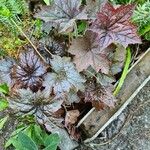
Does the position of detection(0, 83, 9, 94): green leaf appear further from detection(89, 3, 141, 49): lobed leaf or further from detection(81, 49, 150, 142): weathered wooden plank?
detection(89, 3, 141, 49): lobed leaf

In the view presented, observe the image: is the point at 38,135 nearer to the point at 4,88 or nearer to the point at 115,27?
the point at 4,88

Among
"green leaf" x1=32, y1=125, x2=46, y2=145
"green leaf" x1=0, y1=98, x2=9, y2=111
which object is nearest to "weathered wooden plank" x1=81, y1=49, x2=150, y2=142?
"green leaf" x1=32, y1=125, x2=46, y2=145

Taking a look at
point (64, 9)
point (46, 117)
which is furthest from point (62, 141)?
point (64, 9)

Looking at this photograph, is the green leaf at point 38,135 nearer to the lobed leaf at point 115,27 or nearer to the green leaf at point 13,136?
the green leaf at point 13,136

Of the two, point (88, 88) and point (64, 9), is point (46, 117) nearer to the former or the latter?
point (88, 88)

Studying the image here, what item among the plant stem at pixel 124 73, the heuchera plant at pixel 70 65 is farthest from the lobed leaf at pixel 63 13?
the plant stem at pixel 124 73

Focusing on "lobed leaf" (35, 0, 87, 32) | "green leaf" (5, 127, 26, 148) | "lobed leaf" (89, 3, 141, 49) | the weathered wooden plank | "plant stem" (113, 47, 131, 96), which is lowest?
the weathered wooden plank
